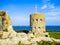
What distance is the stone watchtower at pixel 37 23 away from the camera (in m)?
39.4

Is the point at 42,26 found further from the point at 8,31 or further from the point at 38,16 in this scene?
the point at 8,31

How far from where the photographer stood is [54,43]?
1677 centimetres

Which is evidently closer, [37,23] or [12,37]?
[12,37]

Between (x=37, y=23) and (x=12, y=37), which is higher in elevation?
(x=37, y=23)

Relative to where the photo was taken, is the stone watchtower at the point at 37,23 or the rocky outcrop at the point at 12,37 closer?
the rocky outcrop at the point at 12,37

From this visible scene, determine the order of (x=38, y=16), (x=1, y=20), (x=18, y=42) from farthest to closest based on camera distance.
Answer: (x=38, y=16), (x=1, y=20), (x=18, y=42)

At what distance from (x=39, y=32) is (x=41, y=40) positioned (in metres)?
23.0

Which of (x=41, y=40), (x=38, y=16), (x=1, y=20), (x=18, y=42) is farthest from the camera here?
(x=38, y=16)

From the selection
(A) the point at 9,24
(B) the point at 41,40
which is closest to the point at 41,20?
(A) the point at 9,24

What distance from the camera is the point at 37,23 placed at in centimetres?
4022

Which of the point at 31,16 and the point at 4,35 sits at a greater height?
the point at 31,16

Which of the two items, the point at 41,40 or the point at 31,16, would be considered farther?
the point at 31,16

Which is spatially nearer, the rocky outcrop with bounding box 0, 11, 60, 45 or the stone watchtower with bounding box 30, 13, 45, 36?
the rocky outcrop with bounding box 0, 11, 60, 45

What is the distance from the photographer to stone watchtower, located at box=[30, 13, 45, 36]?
3941 centimetres
